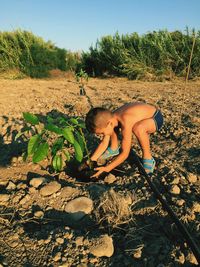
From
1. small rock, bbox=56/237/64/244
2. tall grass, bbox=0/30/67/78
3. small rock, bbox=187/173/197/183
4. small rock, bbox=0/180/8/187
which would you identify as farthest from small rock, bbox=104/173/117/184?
tall grass, bbox=0/30/67/78

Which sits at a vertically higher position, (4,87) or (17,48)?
(17,48)

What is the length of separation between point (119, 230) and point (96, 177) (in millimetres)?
810

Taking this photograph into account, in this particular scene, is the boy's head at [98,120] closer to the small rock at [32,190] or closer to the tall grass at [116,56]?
the small rock at [32,190]

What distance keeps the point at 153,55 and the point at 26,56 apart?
3416mm

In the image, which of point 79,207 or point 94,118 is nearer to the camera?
point 79,207

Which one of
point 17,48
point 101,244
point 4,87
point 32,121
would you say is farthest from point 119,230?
point 17,48

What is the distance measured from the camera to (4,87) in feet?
23.2

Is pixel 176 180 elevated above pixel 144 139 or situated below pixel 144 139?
below

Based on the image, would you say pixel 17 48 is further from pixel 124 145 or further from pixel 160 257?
pixel 160 257

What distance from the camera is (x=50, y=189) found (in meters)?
2.52

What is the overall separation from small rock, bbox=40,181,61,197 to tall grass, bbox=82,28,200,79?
576cm

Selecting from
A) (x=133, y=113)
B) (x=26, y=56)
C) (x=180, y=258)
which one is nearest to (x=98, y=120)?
(x=133, y=113)

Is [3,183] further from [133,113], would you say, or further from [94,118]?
[133,113]

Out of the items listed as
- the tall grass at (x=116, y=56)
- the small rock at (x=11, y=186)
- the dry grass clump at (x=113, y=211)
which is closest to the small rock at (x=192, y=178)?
the dry grass clump at (x=113, y=211)
